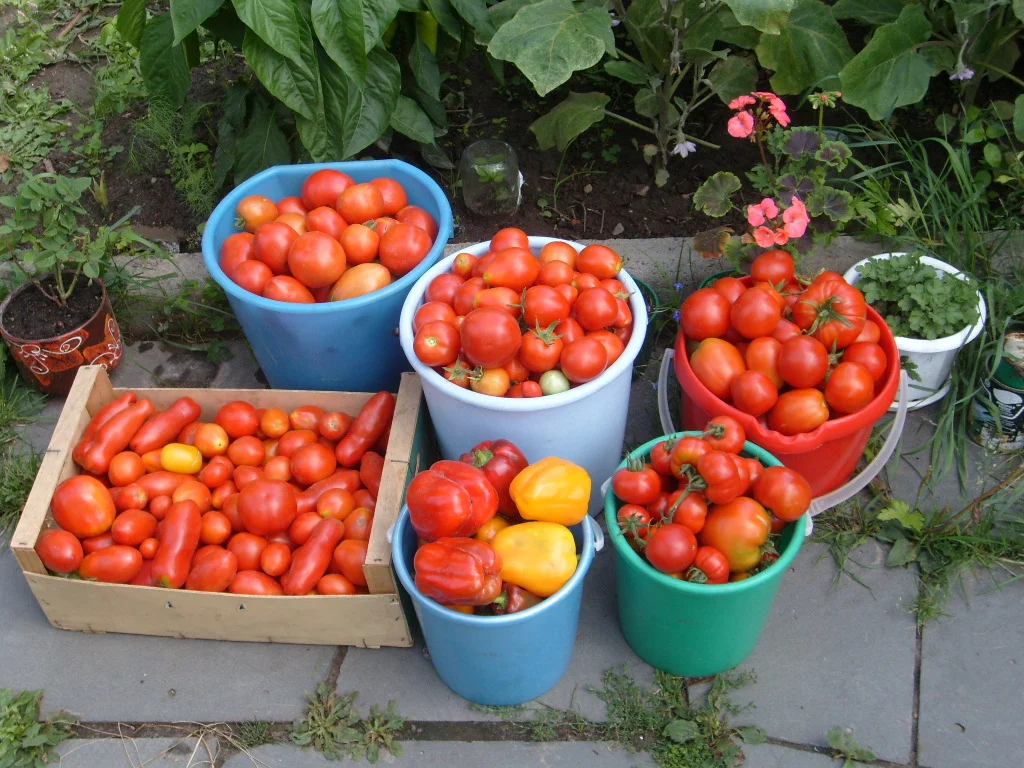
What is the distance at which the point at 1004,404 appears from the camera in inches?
112

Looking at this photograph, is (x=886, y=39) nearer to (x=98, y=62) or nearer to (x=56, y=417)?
(x=56, y=417)

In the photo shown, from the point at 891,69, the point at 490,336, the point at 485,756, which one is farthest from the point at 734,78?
the point at 485,756

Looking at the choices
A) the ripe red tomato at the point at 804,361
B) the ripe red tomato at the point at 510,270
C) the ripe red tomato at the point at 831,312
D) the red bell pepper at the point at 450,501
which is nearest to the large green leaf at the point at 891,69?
the ripe red tomato at the point at 831,312

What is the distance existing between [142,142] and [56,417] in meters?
1.38

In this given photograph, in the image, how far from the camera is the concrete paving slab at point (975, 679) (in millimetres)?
2311

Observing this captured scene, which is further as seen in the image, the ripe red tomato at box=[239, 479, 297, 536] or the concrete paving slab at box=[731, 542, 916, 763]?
the ripe red tomato at box=[239, 479, 297, 536]

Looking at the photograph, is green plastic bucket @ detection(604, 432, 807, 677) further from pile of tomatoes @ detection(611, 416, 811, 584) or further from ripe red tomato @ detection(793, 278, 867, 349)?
ripe red tomato @ detection(793, 278, 867, 349)

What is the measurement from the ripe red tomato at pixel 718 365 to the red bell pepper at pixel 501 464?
23.5 inches

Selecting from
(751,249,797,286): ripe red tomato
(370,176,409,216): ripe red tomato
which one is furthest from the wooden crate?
(751,249,797,286): ripe red tomato

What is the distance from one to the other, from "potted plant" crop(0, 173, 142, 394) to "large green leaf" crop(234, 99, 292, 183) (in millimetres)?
511

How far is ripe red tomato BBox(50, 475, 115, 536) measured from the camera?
2.53m

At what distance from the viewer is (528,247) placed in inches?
105

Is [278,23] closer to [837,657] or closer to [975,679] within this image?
[837,657]

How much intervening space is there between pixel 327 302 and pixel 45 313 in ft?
3.99
